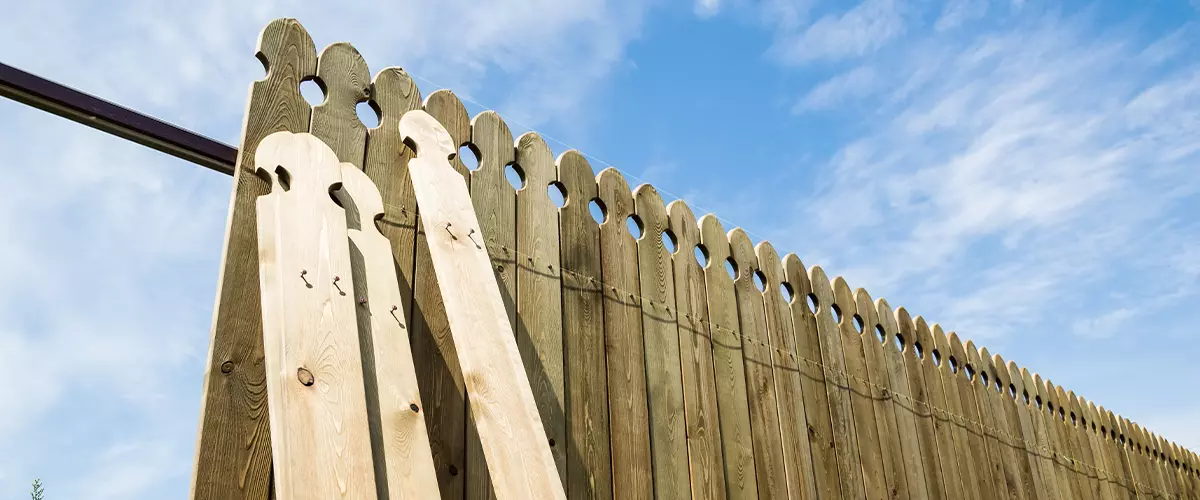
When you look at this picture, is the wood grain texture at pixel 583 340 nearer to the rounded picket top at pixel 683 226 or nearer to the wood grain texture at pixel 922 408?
the rounded picket top at pixel 683 226

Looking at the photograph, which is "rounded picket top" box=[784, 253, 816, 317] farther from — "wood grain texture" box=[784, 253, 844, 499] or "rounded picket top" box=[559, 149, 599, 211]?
"rounded picket top" box=[559, 149, 599, 211]

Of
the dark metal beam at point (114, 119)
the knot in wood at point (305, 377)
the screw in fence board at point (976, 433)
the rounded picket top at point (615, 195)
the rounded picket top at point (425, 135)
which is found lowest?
the knot in wood at point (305, 377)

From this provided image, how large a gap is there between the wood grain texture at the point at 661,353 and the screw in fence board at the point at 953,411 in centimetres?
162

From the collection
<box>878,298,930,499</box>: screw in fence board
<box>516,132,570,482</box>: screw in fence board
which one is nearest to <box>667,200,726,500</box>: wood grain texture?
<box>516,132,570,482</box>: screw in fence board

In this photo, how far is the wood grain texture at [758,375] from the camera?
2.49m

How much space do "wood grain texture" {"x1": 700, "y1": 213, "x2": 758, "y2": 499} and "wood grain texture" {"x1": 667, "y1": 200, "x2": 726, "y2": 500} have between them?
29 millimetres

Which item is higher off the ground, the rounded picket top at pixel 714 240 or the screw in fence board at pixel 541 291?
the rounded picket top at pixel 714 240

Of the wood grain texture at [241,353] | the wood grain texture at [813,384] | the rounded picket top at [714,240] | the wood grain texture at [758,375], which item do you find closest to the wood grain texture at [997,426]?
the wood grain texture at [813,384]

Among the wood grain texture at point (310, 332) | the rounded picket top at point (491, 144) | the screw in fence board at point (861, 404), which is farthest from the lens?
the screw in fence board at point (861, 404)

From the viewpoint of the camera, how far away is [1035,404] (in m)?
4.33

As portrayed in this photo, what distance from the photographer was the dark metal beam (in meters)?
1.64

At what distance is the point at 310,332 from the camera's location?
57.6 inches

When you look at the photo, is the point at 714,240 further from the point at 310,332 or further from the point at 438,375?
the point at 310,332

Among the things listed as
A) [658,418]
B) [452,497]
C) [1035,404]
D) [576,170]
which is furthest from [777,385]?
[1035,404]
